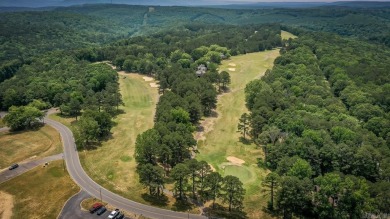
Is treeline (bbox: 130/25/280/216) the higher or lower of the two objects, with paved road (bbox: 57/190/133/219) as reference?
higher

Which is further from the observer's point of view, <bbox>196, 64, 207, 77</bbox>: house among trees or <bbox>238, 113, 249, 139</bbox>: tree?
<bbox>196, 64, 207, 77</bbox>: house among trees

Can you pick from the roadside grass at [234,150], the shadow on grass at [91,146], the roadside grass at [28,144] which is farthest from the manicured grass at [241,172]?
the roadside grass at [28,144]

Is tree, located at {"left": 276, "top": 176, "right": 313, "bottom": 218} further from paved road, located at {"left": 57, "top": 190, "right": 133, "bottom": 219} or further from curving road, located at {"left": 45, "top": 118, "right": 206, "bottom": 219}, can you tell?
paved road, located at {"left": 57, "top": 190, "right": 133, "bottom": 219}

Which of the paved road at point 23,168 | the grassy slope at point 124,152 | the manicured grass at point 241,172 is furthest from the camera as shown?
the paved road at point 23,168

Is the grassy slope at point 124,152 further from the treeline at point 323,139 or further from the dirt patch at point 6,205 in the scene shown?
the treeline at point 323,139

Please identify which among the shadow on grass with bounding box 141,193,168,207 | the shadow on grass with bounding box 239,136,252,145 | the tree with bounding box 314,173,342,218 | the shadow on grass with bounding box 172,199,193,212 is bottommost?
the shadow on grass with bounding box 141,193,168,207

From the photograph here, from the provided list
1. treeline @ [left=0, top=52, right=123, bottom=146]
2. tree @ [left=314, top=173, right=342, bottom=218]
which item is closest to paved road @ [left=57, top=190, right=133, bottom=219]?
treeline @ [left=0, top=52, right=123, bottom=146]
